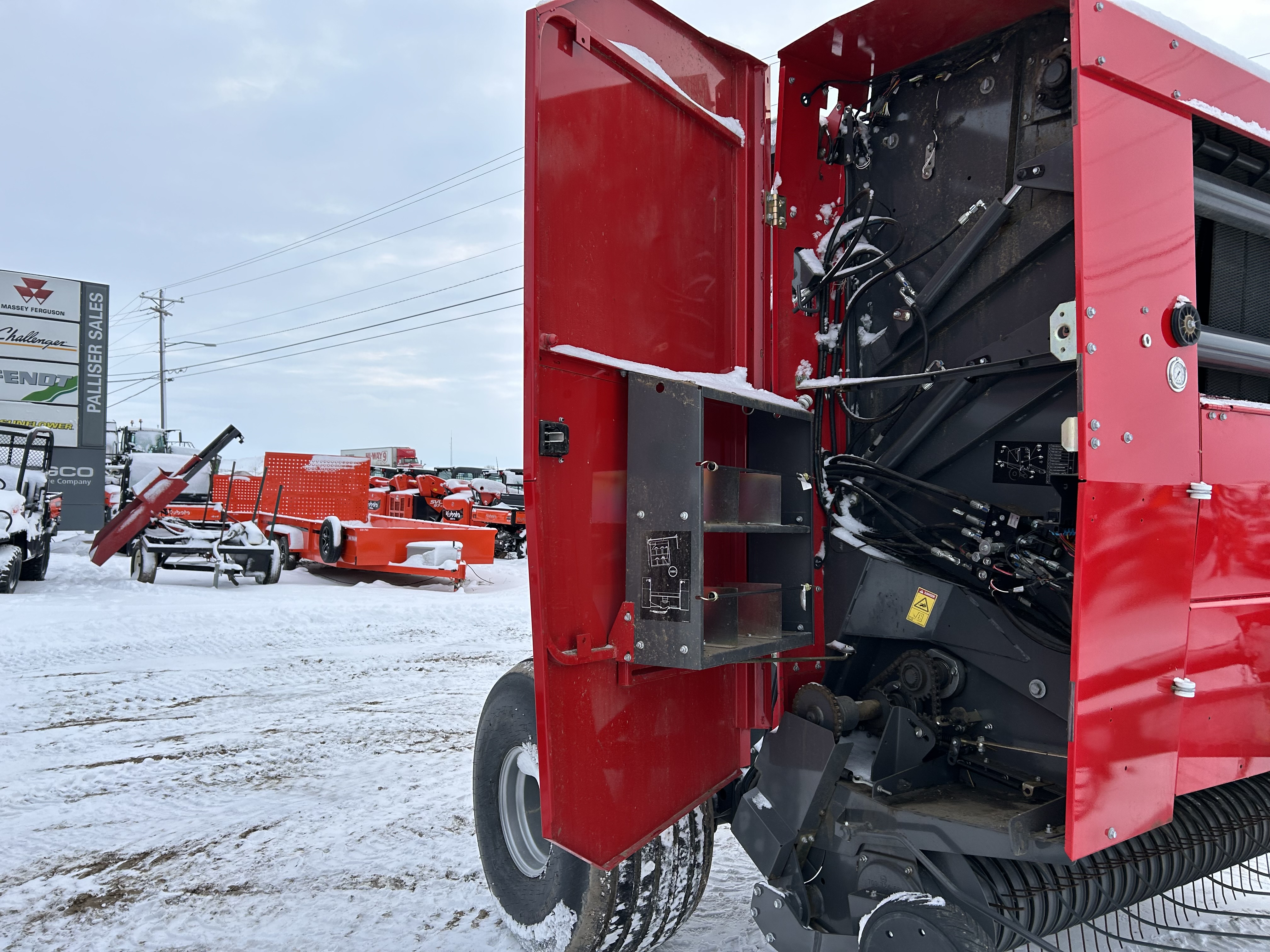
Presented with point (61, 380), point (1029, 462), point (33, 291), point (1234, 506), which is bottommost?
point (1234, 506)

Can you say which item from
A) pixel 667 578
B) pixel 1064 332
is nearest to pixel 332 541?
pixel 667 578

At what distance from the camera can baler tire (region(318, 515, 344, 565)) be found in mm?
11602

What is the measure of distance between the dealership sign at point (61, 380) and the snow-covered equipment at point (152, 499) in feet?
29.4

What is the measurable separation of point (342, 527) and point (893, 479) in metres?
10.4

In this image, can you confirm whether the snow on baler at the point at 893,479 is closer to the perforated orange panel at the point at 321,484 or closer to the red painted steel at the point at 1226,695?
the red painted steel at the point at 1226,695

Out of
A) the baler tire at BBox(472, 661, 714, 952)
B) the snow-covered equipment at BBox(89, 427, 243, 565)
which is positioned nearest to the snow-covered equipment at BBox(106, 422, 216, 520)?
the snow-covered equipment at BBox(89, 427, 243, 565)

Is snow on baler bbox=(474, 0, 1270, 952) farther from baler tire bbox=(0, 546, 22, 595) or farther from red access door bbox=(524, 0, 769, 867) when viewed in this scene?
baler tire bbox=(0, 546, 22, 595)

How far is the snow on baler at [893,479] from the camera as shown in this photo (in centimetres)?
187

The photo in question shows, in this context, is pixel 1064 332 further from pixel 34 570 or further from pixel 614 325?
pixel 34 570

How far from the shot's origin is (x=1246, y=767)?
83.7 inches

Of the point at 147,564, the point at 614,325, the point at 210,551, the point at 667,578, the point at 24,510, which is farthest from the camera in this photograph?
the point at 210,551

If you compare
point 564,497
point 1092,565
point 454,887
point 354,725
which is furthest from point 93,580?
point 1092,565

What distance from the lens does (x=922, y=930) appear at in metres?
A: 1.83

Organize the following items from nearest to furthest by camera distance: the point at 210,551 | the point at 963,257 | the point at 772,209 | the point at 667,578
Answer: the point at 667,578 < the point at 963,257 < the point at 772,209 < the point at 210,551
